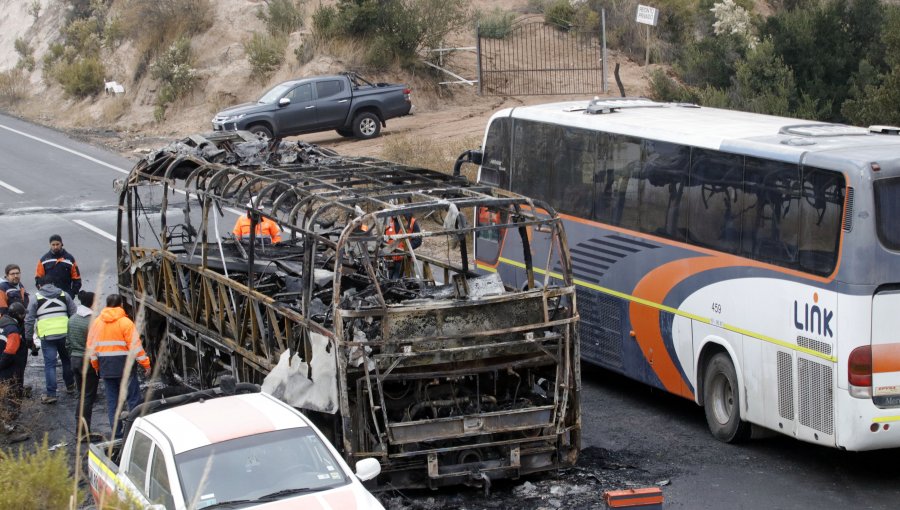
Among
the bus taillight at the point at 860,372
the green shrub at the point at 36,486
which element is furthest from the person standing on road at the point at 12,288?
the bus taillight at the point at 860,372

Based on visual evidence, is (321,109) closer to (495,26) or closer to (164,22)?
(495,26)

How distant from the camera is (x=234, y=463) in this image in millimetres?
7719

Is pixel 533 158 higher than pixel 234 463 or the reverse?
higher

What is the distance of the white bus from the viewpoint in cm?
923

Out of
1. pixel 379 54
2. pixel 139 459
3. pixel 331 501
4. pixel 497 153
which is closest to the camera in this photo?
pixel 331 501

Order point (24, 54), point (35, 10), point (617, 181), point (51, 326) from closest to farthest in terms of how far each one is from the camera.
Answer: point (617, 181), point (51, 326), point (24, 54), point (35, 10)

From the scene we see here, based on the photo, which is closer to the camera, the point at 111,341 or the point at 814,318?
the point at 814,318

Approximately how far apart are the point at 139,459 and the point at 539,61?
94.4ft

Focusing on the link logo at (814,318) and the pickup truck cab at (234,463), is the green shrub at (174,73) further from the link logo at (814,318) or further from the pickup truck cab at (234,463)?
the link logo at (814,318)

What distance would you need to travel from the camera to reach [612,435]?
11383 mm

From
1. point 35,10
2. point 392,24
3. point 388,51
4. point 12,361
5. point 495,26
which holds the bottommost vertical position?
point 12,361

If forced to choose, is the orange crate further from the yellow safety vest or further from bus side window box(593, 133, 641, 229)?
the yellow safety vest

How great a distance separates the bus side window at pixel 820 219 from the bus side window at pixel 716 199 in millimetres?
874

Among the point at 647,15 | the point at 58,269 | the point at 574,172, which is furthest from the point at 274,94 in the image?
the point at 574,172
